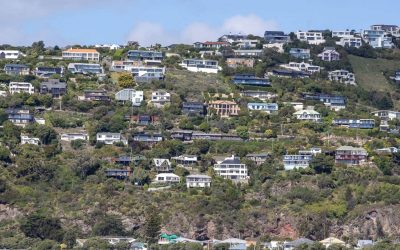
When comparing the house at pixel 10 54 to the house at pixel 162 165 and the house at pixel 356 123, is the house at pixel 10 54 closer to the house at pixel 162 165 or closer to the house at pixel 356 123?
the house at pixel 356 123

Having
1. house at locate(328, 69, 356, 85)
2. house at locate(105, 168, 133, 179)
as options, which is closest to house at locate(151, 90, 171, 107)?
house at locate(105, 168, 133, 179)

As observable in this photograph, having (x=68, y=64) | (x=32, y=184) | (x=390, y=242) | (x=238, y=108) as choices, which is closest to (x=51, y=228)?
(x=32, y=184)

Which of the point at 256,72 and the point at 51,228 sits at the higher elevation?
the point at 256,72

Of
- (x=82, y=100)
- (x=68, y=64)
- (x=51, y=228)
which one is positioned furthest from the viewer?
(x=68, y=64)

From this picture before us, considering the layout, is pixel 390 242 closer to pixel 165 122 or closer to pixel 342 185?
pixel 342 185

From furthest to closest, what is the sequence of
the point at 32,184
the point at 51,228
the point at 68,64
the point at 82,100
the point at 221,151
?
1. the point at 68,64
2. the point at 82,100
3. the point at 221,151
4. the point at 32,184
5. the point at 51,228

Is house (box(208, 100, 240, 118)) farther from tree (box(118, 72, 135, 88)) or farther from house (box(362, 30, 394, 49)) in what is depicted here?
house (box(362, 30, 394, 49))

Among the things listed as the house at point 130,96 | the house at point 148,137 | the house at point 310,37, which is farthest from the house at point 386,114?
the house at point 310,37
